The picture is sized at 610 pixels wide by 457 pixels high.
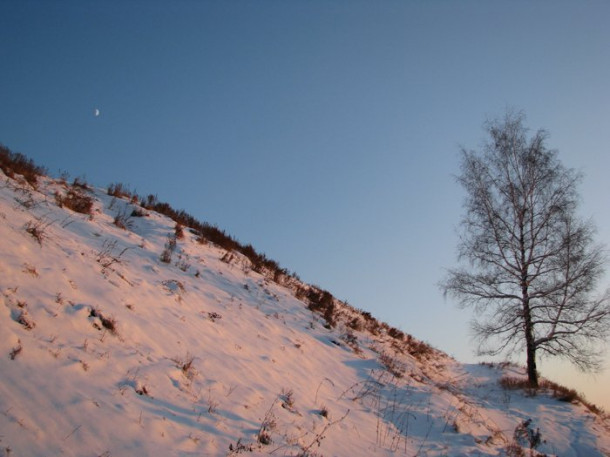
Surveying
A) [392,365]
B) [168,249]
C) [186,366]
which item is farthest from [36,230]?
[392,365]

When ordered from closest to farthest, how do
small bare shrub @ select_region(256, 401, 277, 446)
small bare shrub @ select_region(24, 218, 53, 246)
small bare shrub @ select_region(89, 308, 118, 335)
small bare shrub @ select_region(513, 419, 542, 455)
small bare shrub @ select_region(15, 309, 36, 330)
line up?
small bare shrub @ select_region(15, 309, 36, 330)
small bare shrub @ select_region(256, 401, 277, 446)
small bare shrub @ select_region(89, 308, 118, 335)
small bare shrub @ select_region(24, 218, 53, 246)
small bare shrub @ select_region(513, 419, 542, 455)

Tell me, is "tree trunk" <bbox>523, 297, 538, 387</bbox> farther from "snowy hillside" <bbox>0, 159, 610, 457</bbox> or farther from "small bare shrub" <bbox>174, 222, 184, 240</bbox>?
"small bare shrub" <bbox>174, 222, 184, 240</bbox>

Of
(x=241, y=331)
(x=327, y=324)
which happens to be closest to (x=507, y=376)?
(x=327, y=324)

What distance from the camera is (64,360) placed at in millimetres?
3045

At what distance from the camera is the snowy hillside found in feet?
9.07

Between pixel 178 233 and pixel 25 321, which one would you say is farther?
pixel 178 233

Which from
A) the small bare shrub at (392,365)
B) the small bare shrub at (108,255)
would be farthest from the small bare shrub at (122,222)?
the small bare shrub at (392,365)

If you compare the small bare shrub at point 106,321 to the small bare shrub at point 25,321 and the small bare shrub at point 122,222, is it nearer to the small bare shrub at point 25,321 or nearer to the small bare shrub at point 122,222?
the small bare shrub at point 25,321

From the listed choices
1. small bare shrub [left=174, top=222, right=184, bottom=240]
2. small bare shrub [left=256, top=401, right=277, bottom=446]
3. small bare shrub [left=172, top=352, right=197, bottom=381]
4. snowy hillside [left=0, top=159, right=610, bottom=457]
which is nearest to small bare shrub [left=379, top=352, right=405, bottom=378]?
snowy hillside [left=0, top=159, right=610, bottom=457]

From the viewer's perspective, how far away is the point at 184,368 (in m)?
3.98

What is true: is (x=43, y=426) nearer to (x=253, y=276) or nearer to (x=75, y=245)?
(x=75, y=245)

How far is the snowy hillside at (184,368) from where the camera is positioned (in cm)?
276

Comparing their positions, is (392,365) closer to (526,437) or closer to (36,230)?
(526,437)

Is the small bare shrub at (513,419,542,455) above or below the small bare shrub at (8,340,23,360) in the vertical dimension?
above
